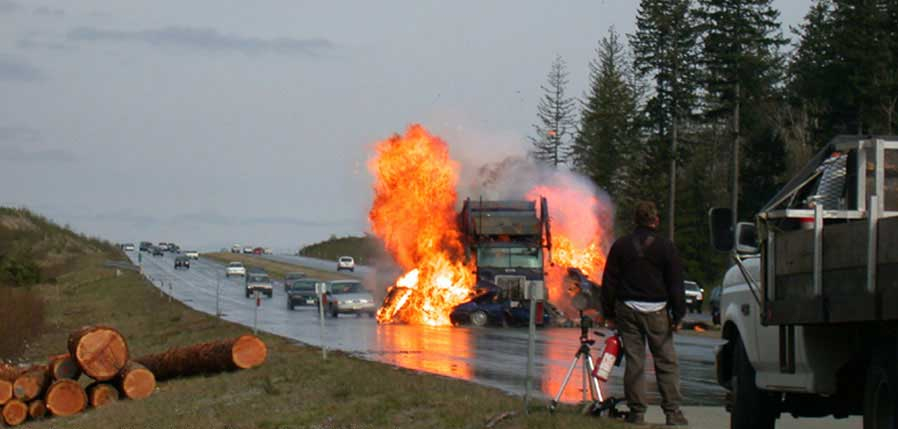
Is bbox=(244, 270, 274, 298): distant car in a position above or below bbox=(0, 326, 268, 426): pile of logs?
below

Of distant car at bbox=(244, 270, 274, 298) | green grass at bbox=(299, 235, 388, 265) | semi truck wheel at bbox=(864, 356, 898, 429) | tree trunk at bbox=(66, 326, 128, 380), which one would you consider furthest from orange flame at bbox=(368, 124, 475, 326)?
green grass at bbox=(299, 235, 388, 265)

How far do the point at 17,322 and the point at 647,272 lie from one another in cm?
3373

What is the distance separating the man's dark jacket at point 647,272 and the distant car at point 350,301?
39186mm

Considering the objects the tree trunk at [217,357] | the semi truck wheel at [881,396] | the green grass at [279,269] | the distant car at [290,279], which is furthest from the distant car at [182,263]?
the semi truck wheel at [881,396]

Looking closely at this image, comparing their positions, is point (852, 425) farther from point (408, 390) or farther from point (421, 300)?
point (421, 300)

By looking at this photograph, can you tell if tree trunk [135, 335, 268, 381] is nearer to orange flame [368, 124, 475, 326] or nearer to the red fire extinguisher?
the red fire extinguisher

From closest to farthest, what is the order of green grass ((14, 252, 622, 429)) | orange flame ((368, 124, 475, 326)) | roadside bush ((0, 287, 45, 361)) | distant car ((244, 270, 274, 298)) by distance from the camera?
green grass ((14, 252, 622, 429)) < roadside bush ((0, 287, 45, 361)) < orange flame ((368, 124, 475, 326)) < distant car ((244, 270, 274, 298))

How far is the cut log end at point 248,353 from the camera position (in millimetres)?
22203

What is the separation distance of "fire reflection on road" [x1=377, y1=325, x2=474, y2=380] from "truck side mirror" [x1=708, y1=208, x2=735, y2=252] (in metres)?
10.2

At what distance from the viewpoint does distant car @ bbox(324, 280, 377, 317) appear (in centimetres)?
5069

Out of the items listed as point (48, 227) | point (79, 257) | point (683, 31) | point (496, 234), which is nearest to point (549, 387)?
point (496, 234)

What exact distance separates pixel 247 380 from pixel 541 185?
30.1 metres

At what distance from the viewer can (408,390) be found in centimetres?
1631

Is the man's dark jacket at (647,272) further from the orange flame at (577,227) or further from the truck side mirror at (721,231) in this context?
the orange flame at (577,227)
